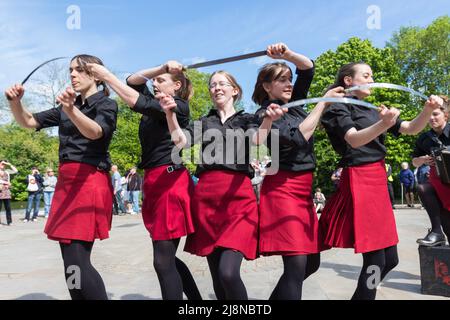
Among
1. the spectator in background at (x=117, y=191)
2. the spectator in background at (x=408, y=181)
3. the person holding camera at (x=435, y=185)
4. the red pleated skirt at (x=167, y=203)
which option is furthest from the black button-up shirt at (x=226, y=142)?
the spectator in background at (x=408, y=181)

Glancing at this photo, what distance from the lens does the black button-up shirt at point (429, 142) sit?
464cm

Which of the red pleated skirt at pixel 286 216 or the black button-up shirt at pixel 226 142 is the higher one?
the black button-up shirt at pixel 226 142

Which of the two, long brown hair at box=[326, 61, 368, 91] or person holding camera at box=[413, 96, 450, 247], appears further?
person holding camera at box=[413, 96, 450, 247]

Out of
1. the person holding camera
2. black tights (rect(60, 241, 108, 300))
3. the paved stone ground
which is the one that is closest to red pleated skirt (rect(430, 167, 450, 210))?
the person holding camera

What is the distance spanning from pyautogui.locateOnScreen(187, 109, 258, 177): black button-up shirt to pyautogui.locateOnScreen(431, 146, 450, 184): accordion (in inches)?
69.1

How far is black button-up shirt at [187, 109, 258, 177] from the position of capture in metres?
3.08

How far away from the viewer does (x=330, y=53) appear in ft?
109

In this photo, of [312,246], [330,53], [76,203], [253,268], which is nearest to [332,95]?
[312,246]

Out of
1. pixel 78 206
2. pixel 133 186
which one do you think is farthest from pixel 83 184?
pixel 133 186

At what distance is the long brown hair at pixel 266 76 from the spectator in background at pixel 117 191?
13771 mm

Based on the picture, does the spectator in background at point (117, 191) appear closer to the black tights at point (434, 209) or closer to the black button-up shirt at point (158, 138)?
the black tights at point (434, 209)

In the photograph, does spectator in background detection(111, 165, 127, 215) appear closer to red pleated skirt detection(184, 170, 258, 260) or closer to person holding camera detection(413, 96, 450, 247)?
person holding camera detection(413, 96, 450, 247)

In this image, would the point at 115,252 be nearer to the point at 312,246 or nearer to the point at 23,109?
the point at 23,109

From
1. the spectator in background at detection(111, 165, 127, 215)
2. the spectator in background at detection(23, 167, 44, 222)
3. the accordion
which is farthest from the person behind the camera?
the spectator in background at detection(111, 165, 127, 215)
